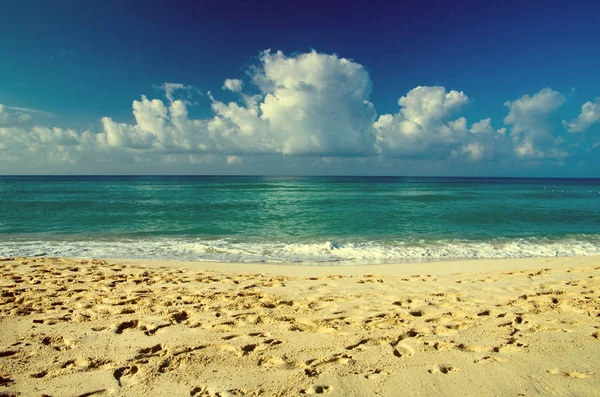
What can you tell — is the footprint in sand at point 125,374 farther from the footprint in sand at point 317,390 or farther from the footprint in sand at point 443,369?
the footprint in sand at point 443,369

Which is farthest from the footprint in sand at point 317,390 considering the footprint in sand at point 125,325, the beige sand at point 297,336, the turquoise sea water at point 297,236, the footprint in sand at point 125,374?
the turquoise sea water at point 297,236

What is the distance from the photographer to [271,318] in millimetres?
5539

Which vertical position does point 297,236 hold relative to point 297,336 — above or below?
below

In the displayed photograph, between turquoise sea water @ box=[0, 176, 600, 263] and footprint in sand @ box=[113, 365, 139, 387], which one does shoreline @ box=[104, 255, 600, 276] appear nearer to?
turquoise sea water @ box=[0, 176, 600, 263]

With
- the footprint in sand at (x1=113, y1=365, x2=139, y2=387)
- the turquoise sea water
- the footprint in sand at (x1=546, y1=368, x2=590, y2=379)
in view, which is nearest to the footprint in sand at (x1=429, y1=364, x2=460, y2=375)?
the footprint in sand at (x1=546, y1=368, x2=590, y2=379)

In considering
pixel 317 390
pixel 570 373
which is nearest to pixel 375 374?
pixel 317 390

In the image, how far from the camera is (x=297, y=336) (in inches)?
192

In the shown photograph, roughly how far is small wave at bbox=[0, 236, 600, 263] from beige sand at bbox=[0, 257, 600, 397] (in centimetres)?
384

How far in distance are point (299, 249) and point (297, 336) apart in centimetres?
843

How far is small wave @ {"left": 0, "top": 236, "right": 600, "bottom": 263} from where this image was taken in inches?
474

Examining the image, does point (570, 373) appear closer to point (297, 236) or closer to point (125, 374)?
point (125, 374)

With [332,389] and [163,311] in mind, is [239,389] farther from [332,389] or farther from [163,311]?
[163,311]

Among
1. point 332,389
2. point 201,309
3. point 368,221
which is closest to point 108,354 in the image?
point 201,309

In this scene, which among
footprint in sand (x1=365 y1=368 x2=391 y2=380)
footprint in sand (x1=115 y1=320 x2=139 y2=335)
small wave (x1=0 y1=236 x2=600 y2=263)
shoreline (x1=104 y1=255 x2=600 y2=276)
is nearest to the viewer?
footprint in sand (x1=365 y1=368 x2=391 y2=380)
